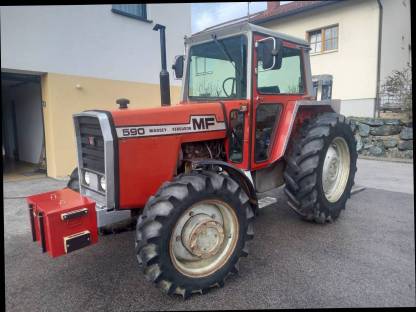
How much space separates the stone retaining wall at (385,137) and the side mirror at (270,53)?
23.4 feet

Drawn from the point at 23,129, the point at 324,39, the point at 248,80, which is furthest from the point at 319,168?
the point at 324,39

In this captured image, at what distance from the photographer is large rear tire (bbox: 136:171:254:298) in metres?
2.22

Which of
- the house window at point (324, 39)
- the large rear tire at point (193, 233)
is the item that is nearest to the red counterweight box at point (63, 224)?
the large rear tire at point (193, 233)

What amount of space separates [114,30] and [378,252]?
6.62 metres

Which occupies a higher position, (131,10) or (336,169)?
(131,10)

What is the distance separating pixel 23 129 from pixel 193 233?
7.94m

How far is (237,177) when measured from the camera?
286 centimetres

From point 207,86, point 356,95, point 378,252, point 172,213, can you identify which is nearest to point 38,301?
point 172,213

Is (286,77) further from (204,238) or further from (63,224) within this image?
(63,224)

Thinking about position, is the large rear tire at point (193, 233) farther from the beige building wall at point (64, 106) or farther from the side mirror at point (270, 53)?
the beige building wall at point (64, 106)

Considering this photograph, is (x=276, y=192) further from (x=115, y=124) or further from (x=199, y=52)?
(x=115, y=124)

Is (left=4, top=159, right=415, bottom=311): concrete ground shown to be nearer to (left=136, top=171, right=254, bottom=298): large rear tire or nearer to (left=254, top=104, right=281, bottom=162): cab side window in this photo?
(left=136, top=171, right=254, bottom=298): large rear tire

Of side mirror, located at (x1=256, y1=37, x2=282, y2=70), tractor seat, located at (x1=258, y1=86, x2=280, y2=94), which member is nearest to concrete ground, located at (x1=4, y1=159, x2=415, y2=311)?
tractor seat, located at (x1=258, y1=86, x2=280, y2=94)

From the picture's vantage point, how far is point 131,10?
7.53 meters
